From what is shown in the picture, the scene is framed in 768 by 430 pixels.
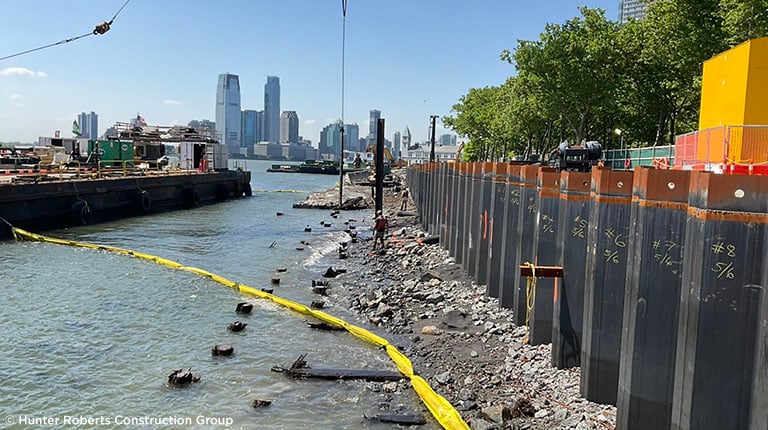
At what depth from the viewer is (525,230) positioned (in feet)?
36.2

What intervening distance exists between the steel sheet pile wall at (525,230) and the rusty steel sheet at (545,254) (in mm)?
807

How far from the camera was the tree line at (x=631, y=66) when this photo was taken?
2467 cm

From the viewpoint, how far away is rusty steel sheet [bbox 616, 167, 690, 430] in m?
6.18

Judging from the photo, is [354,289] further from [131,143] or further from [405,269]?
[131,143]

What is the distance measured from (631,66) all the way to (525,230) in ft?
97.5

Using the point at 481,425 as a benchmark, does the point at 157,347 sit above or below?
below

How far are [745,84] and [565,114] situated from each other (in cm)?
2960

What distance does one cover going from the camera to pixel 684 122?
3988cm

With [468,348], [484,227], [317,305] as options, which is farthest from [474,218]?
[468,348]

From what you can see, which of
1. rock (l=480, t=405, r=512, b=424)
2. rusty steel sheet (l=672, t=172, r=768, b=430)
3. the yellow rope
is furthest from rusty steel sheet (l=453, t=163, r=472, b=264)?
rusty steel sheet (l=672, t=172, r=768, b=430)

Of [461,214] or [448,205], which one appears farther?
[448,205]

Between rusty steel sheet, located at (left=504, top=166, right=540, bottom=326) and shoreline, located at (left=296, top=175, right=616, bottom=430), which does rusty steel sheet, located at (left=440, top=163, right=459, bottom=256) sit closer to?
shoreline, located at (left=296, top=175, right=616, bottom=430)

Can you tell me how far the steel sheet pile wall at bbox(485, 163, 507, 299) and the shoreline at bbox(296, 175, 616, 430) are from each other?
350 millimetres

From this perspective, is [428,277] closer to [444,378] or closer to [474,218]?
[474,218]
